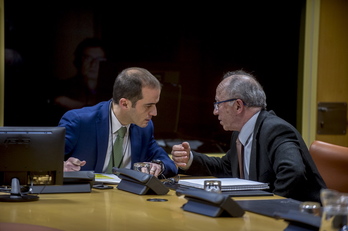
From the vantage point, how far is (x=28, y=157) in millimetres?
2678

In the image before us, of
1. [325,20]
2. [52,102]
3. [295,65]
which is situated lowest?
[52,102]

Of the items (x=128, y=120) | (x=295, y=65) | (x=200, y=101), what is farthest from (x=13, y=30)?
(x=295, y=65)

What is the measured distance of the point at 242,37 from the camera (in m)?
5.37

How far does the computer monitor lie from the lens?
2.66 m

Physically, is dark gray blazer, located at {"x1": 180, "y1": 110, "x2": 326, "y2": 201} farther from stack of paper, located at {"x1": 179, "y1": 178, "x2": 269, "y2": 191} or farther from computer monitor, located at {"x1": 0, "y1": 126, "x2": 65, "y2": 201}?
computer monitor, located at {"x1": 0, "y1": 126, "x2": 65, "y2": 201}

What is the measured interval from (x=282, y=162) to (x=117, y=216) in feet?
3.78

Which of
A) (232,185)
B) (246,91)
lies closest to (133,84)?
(246,91)

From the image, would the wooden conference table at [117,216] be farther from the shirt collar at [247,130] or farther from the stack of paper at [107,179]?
the shirt collar at [247,130]

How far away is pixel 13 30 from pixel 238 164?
6.92 ft

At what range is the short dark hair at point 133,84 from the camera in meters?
4.06

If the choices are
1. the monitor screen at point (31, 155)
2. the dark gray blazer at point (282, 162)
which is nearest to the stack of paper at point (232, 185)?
the dark gray blazer at point (282, 162)

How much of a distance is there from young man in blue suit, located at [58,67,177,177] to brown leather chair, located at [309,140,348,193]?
2.87 feet

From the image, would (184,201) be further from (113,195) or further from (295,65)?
(295,65)

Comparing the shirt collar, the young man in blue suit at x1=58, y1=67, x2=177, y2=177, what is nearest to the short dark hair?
the young man in blue suit at x1=58, y1=67, x2=177, y2=177
